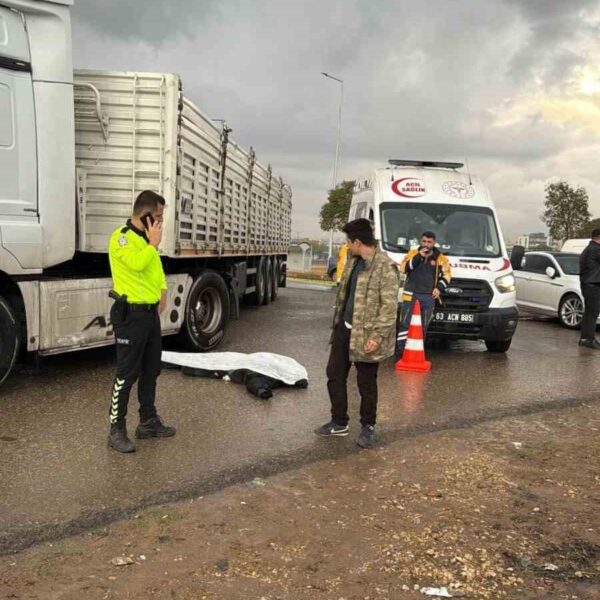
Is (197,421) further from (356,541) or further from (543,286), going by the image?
(543,286)

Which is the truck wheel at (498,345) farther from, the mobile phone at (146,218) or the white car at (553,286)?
the mobile phone at (146,218)

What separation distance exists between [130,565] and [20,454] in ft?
5.88

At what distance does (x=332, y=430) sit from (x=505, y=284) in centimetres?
461

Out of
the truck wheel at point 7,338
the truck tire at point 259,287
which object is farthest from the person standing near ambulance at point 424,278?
the truck tire at point 259,287

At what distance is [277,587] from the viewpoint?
2805mm

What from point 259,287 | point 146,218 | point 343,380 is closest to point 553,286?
point 259,287

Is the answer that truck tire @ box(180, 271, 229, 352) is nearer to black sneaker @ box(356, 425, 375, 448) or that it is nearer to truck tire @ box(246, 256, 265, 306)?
black sneaker @ box(356, 425, 375, 448)

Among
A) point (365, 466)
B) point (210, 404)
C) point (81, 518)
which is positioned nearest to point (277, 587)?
point (81, 518)

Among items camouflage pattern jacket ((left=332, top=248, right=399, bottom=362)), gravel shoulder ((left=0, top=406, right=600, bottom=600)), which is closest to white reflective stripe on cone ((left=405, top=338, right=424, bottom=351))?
camouflage pattern jacket ((left=332, top=248, right=399, bottom=362))

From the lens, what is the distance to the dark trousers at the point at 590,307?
9672 mm

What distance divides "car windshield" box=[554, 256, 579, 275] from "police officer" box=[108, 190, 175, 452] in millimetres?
10761

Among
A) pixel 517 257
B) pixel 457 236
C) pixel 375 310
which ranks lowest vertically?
pixel 375 310

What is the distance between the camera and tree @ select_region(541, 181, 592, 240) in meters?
29.7

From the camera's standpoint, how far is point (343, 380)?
4918mm
